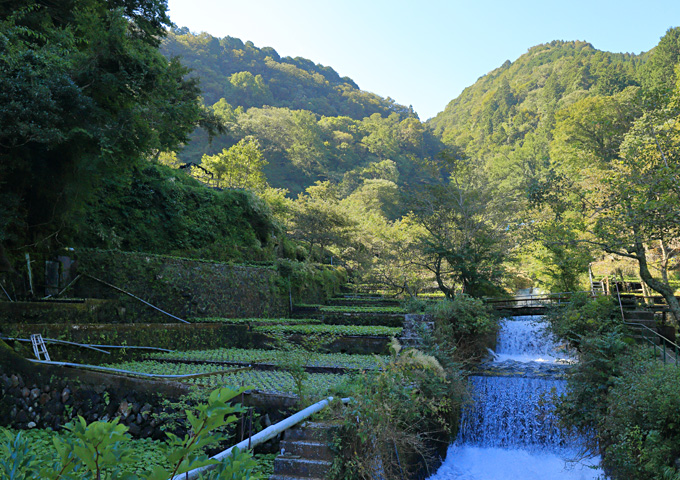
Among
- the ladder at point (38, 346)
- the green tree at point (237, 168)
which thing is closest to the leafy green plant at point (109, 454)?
the ladder at point (38, 346)

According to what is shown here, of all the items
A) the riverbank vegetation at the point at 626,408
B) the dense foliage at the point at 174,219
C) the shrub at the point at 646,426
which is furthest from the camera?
the dense foliage at the point at 174,219

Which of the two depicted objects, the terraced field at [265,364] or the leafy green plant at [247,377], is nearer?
the leafy green plant at [247,377]

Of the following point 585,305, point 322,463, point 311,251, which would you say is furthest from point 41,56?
point 311,251

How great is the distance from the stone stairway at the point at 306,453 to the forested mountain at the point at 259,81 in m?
67.2

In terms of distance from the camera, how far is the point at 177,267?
504 inches

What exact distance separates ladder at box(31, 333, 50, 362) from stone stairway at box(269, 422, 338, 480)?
4.31 metres

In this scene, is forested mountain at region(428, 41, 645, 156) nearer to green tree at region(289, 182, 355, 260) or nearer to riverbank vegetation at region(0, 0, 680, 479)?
riverbank vegetation at region(0, 0, 680, 479)

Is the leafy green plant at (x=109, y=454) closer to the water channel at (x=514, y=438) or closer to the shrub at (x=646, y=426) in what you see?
the shrub at (x=646, y=426)

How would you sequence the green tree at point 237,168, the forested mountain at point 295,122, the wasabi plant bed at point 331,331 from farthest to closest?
the forested mountain at point 295,122
the green tree at point 237,168
the wasabi plant bed at point 331,331

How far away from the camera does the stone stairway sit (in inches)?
171

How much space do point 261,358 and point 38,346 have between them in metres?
4.26

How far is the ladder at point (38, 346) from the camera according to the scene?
669cm

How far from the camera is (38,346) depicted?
691 centimetres

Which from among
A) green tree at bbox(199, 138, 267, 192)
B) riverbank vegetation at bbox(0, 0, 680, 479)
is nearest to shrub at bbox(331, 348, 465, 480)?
riverbank vegetation at bbox(0, 0, 680, 479)
